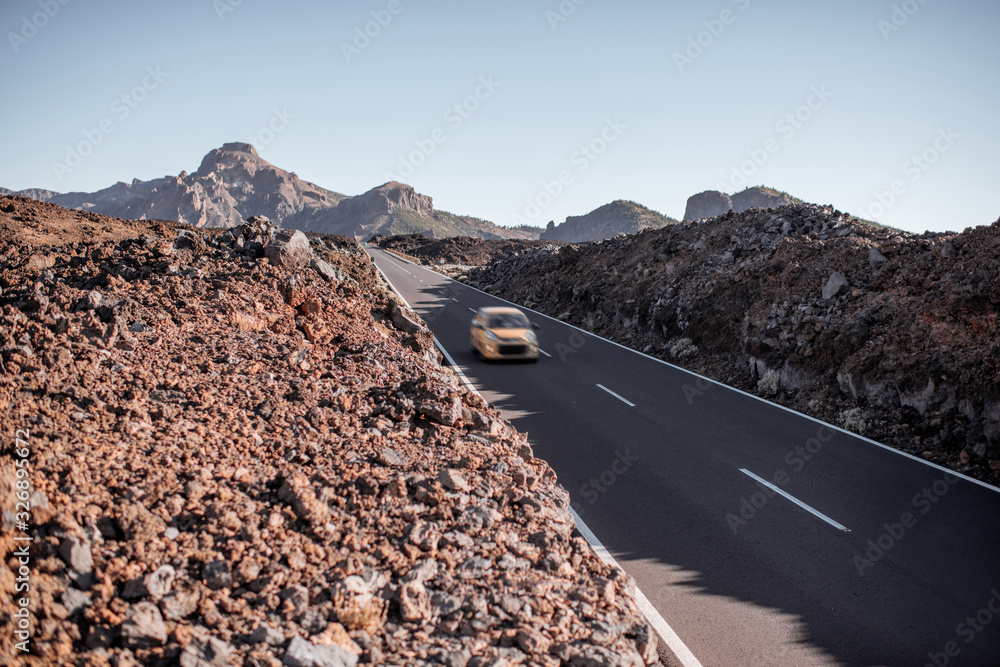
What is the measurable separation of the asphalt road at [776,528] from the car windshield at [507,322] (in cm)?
400

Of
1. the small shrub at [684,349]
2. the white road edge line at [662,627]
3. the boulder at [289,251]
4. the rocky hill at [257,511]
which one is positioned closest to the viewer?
the rocky hill at [257,511]

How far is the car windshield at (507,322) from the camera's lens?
53.8 feet

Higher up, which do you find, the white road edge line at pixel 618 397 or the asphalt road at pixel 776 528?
the white road edge line at pixel 618 397

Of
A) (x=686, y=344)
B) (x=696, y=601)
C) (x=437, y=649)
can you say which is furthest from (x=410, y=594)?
(x=686, y=344)

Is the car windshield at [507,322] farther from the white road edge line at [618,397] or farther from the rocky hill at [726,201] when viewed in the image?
the rocky hill at [726,201]

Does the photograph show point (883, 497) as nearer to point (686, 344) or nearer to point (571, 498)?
point (571, 498)

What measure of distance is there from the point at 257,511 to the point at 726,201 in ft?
437

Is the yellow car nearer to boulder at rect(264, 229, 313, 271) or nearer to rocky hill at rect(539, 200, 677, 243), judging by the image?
boulder at rect(264, 229, 313, 271)

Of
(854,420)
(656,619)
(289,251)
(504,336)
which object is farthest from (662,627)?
(504,336)

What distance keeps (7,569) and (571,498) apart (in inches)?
227

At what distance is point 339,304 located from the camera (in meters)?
11.2

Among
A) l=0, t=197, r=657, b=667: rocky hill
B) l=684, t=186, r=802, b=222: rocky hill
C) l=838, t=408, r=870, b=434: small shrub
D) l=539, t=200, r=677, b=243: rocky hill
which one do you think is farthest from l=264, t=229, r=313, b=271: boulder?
l=684, t=186, r=802, b=222: rocky hill

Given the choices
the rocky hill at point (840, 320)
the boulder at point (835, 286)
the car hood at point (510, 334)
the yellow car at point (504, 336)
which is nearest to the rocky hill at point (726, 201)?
the rocky hill at point (840, 320)

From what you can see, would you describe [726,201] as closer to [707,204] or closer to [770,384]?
[707,204]
